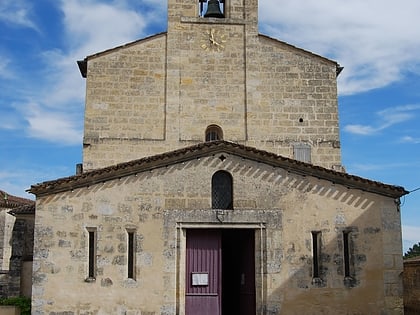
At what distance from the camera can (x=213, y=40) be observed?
20562 mm

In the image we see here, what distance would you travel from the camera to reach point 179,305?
1380 centimetres

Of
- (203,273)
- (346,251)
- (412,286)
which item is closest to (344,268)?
(346,251)

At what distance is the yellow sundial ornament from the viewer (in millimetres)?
20505

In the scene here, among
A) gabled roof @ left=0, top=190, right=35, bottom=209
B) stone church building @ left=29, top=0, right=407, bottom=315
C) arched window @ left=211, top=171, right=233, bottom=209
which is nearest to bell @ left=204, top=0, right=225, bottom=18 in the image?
stone church building @ left=29, top=0, right=407, bottom=315

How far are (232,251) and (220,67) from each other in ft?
22.9

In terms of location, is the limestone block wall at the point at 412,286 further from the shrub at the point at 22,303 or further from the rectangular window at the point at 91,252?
the shrub at the point at 22,303

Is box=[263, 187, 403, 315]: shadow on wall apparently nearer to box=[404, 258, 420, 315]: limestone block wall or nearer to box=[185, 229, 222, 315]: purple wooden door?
box=[185, 229, 222, 315]: purple wooden door

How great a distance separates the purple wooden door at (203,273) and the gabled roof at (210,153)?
194 centimetres

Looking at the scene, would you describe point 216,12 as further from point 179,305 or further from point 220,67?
point 179,305

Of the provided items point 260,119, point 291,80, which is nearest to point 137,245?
point 260,119

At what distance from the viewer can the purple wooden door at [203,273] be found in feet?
46.4

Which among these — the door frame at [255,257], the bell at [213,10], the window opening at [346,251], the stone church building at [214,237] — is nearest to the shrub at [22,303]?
the stone church building at [214,237]

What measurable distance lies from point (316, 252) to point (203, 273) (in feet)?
9.27

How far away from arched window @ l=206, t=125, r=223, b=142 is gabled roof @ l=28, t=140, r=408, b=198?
5.63 m
